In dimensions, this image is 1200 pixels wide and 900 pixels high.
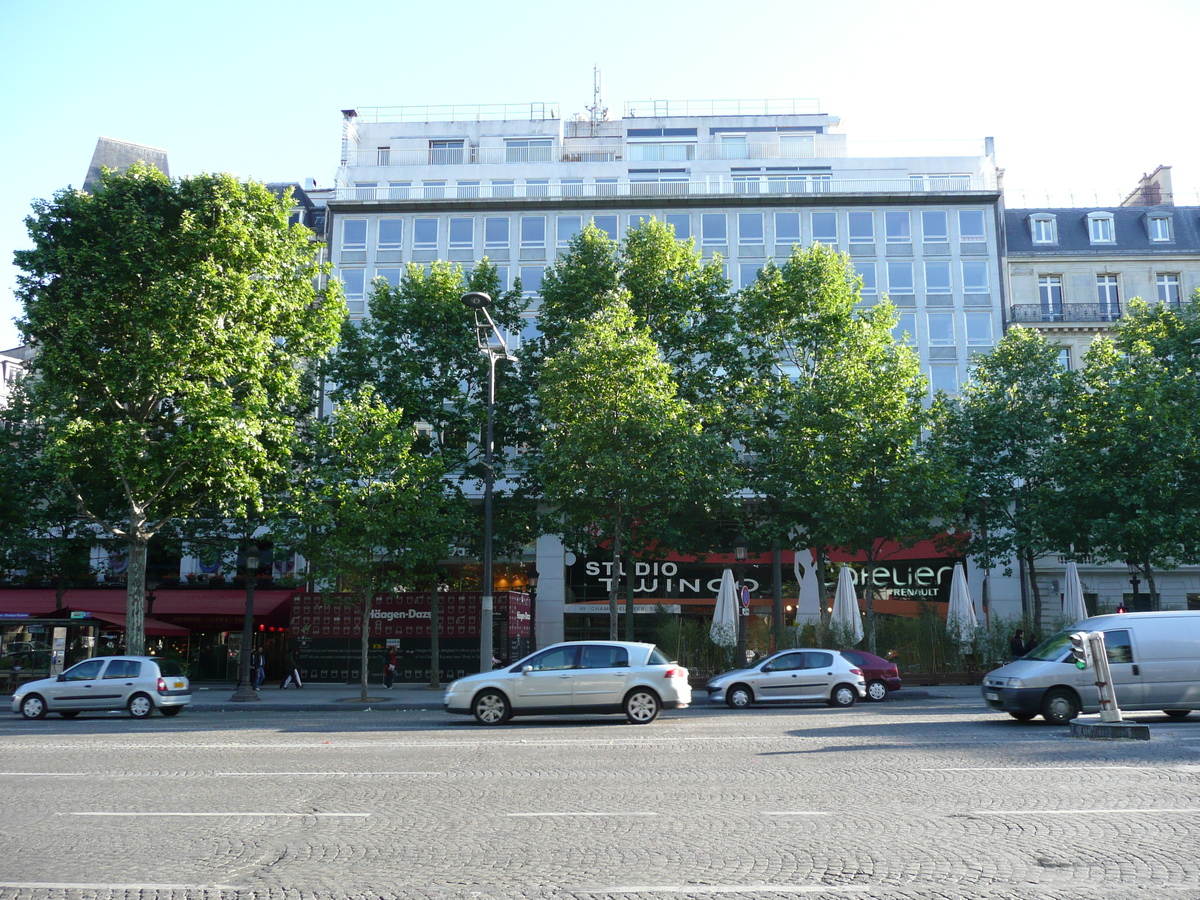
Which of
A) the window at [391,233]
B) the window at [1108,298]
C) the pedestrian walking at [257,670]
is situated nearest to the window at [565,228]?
the window at [391,233]

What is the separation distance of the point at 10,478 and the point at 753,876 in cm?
3429

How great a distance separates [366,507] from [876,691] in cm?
1463

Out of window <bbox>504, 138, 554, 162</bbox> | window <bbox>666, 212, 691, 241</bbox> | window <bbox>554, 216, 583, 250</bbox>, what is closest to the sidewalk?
window <bbox>554, 216, 583, 250</bbox>

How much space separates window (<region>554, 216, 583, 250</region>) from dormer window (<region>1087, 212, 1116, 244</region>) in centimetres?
2414

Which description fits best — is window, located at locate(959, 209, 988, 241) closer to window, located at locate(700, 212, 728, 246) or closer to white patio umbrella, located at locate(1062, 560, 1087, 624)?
window, located at locate(700, 212, 728, 246)

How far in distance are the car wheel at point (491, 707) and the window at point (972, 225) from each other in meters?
35.3

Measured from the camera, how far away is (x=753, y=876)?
610cm

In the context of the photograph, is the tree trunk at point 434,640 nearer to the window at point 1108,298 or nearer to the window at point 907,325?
the window at point 907,325

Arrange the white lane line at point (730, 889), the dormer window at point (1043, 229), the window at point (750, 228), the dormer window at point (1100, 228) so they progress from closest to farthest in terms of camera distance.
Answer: the white lane line at point (730, 889) < the window at point (750, 228) < the dormer window at point (1100, 228) < the dormer window at point (1043, 229)

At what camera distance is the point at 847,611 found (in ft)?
97.1

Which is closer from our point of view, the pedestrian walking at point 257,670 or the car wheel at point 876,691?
the car wheel at point 876,691

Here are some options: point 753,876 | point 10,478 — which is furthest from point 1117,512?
point 10,478

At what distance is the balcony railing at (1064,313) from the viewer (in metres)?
43.1

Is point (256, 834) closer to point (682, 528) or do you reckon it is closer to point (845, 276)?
point (682, 528)
